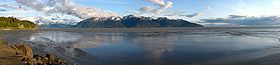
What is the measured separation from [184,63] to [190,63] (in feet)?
1.79

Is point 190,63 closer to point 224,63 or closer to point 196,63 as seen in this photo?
point 196,63

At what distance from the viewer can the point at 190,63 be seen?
26328mm

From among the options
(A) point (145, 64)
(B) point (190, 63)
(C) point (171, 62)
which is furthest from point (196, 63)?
(A) point (145, 64)

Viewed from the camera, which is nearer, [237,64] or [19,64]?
[19,64]

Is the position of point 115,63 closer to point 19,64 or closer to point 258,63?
point 19,64

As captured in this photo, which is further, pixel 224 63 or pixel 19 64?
pixel 224 63

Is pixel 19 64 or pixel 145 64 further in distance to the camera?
pixel 145 64

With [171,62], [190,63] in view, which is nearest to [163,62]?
[171,62]

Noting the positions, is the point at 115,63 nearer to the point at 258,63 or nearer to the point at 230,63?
the point at 230,63

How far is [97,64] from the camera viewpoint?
26.0 metres

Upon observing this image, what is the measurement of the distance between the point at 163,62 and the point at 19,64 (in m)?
12.1

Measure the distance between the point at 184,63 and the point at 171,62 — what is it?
1.21 metres

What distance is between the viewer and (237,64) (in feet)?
85.1

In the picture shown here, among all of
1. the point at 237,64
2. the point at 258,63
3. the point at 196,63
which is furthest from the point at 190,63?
the point at 258,63
